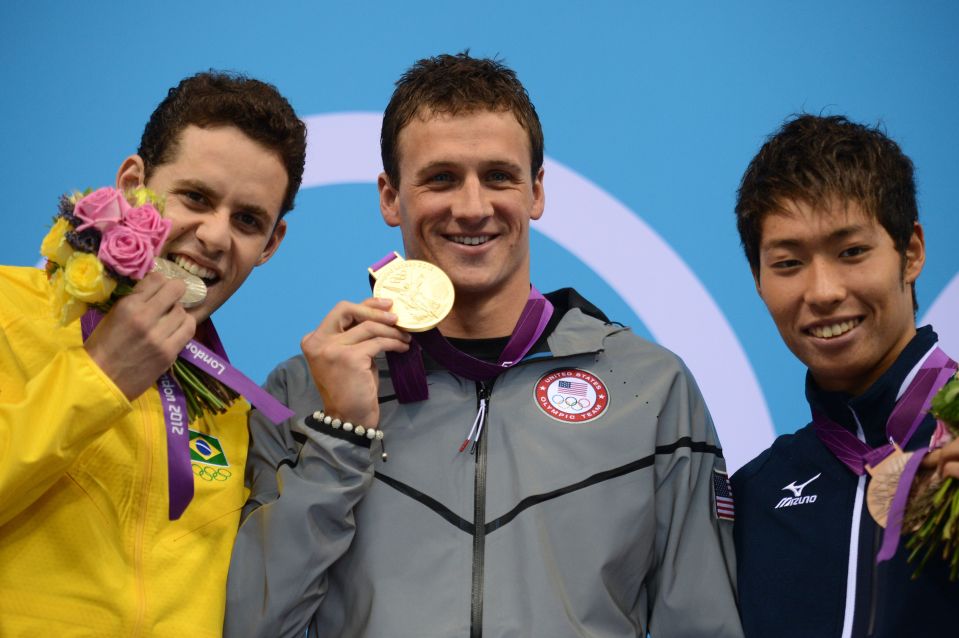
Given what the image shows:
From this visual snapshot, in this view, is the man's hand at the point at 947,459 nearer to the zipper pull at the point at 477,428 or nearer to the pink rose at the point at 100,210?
the zipper pull at the point at 477,428

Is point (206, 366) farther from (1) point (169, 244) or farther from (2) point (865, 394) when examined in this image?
(2) point (865, 394)

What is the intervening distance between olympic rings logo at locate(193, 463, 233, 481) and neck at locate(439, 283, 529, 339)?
22.7 inches

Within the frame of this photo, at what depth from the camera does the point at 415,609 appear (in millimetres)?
2021

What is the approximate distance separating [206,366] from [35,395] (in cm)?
35

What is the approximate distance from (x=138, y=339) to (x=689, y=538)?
112 cm

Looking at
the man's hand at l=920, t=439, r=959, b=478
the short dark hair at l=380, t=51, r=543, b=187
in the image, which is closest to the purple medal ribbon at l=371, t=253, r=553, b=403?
the short dark hair at l=380, t=51, r=543, b=187

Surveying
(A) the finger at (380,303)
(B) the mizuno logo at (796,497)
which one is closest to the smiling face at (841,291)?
(B) the mizuno logo at (796,497)

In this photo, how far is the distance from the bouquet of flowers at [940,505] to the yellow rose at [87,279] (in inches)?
52.4

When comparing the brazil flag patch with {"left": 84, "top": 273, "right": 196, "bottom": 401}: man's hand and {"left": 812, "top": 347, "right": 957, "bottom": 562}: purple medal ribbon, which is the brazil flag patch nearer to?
{"left": 84, "top": 273, "right": 196, "bottom": 401}: man's hand

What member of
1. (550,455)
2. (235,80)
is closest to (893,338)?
(550,455)

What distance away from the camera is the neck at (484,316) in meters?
2.38

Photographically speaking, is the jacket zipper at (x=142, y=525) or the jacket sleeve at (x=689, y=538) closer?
the jacket zipper at (x=142, y=525)

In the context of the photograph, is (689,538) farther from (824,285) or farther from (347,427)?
(347,427)

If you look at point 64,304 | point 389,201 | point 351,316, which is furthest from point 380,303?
point 64,304
